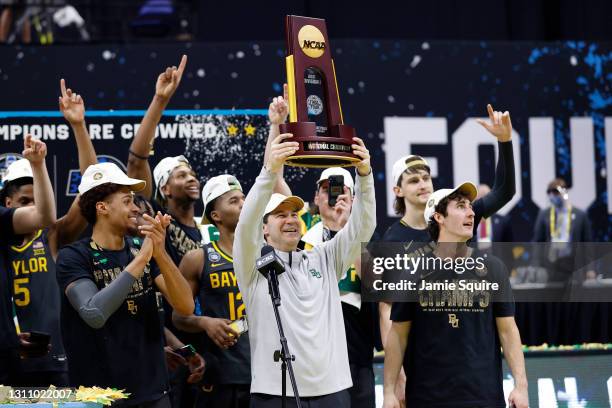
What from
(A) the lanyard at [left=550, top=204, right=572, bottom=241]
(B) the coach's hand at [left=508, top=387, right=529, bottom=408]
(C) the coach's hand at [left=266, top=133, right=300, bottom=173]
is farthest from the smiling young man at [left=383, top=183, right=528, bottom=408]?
(A) the lanyard at [left=550, top=204, right=572, bottom=241]

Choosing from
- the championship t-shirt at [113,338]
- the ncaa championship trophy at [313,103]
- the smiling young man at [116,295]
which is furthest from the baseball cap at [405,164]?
the championship t-shirt at [113,338]

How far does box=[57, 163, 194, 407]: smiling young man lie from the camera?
421 centimetres

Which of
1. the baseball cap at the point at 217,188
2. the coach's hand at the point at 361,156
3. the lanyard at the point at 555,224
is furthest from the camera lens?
the lanyard at the point at 555,224

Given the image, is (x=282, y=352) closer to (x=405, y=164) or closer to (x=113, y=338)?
(x=113, y=338)

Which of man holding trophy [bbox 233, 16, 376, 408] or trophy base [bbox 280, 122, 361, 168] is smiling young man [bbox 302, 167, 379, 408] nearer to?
man holding trophy [bbox 233, 16, 376, 408]

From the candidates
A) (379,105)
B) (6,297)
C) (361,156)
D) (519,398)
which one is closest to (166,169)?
(6,297)

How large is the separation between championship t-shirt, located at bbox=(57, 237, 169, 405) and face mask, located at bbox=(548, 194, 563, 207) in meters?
5.89

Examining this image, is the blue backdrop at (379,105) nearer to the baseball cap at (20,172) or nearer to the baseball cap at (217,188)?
the baseball cap at (20,172)

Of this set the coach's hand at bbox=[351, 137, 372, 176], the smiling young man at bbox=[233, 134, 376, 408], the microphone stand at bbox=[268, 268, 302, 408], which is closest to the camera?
the microphone stand at bbox=[268, 268, 302, 408]

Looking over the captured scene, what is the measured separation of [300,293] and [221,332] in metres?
0.53

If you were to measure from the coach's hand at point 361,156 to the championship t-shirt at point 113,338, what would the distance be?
103 cm

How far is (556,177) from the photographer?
9.78m

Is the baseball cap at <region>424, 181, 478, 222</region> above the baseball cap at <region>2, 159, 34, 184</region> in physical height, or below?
below

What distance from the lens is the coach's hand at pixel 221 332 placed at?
4.67m
